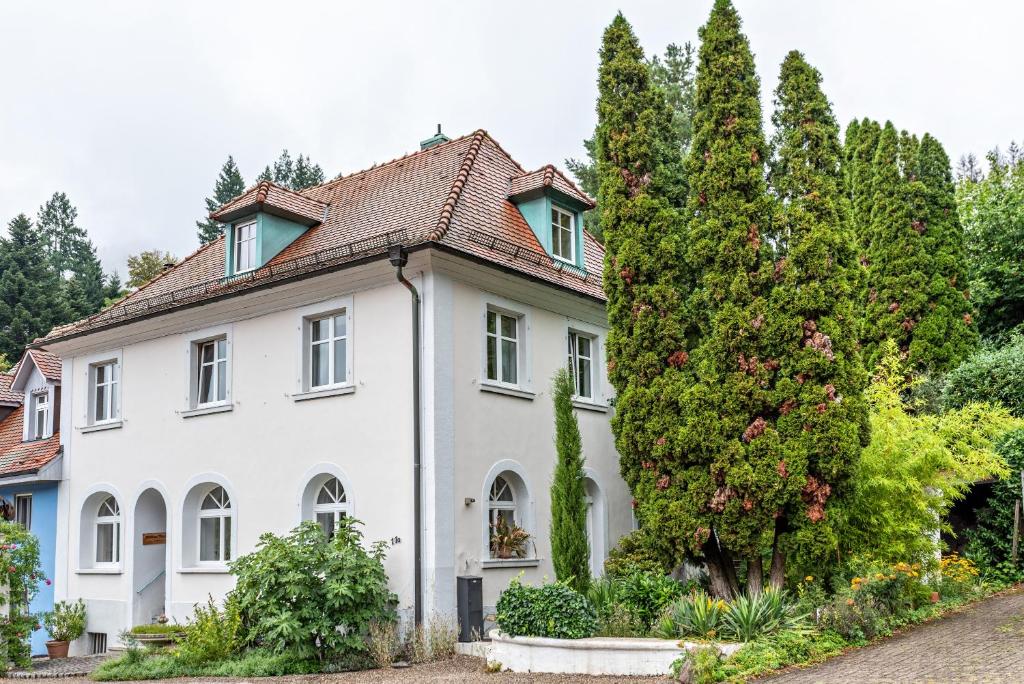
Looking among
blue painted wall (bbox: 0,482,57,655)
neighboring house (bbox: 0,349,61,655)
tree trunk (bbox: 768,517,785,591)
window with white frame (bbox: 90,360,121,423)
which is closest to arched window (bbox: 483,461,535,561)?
tree trunk (bbox: 768,517,785,591)

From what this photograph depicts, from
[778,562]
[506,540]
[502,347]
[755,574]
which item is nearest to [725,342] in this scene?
[778,562]

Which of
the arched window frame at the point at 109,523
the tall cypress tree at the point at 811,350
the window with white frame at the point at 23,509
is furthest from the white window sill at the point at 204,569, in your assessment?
the tall cypress tree at the point at 811,350

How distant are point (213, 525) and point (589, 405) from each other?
7.30m

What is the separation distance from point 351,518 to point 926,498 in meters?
8.64

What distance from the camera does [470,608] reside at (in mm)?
13969

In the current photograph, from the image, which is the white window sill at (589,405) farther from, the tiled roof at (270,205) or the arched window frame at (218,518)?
→ the arched window frame at (218,518)

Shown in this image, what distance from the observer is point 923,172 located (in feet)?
81.7

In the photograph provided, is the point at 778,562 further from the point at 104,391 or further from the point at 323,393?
the point at 104,391

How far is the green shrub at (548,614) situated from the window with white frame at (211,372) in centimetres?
792

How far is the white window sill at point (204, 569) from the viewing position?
656 inches

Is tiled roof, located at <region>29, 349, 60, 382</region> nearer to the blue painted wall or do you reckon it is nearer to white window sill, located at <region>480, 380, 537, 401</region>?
the blue painted wall

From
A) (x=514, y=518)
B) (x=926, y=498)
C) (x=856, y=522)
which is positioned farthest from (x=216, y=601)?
(x=926, y=498)

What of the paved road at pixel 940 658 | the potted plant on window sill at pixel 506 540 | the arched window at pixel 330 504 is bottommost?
the paved road at pixel 940 658

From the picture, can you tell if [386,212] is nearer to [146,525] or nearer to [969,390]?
[146,525]
